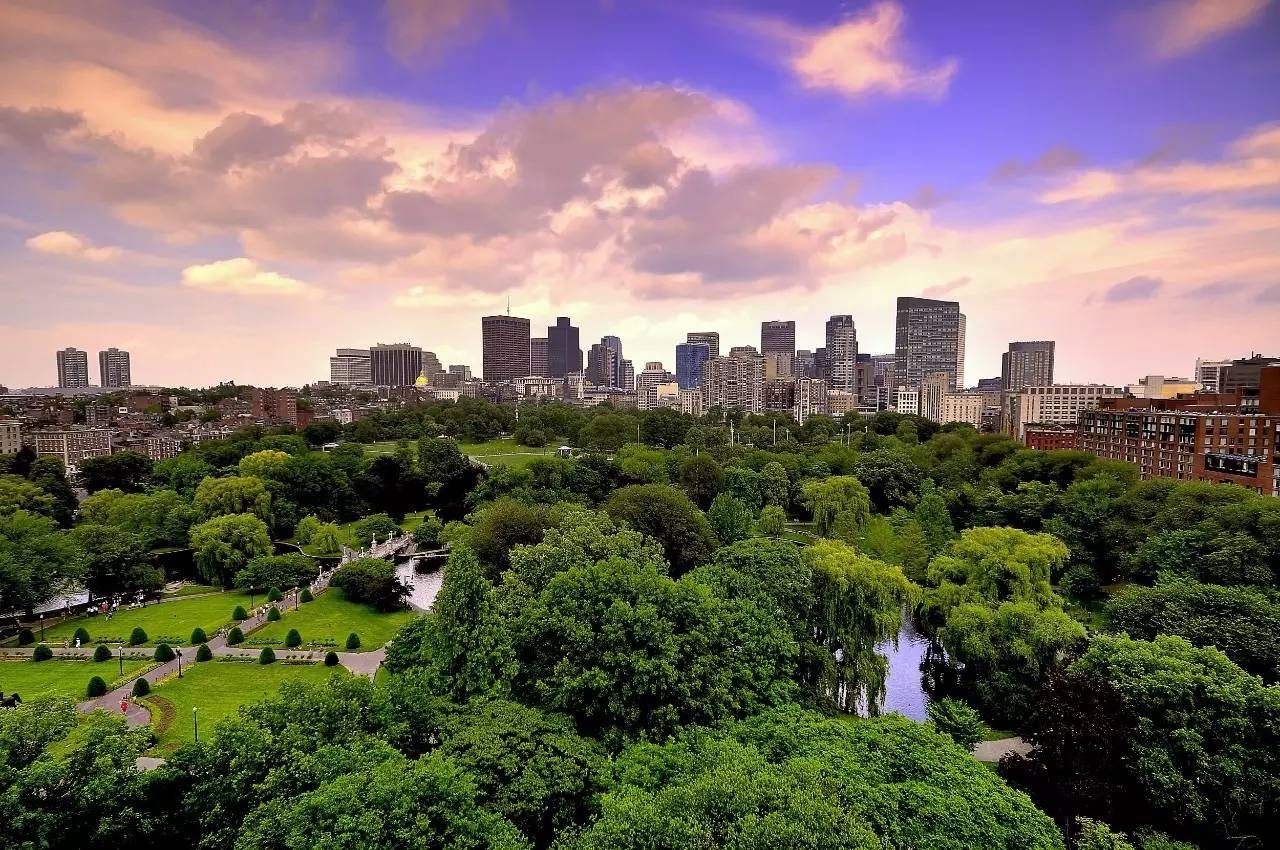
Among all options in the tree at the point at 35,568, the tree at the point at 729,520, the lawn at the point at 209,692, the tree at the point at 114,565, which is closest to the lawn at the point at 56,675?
the lawn at the point at 209,692

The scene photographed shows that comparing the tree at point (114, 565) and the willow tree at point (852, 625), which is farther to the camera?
the tree at point (114, 565)

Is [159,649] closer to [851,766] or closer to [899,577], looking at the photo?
[851,766]

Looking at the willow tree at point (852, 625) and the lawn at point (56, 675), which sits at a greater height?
the willow tree at point (852, 625)

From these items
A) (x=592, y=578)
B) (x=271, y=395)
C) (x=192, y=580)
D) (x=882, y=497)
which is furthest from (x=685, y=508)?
(x=271, y=395)

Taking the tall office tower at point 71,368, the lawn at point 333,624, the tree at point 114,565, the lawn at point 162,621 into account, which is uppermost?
the tall office tower at point 71,368

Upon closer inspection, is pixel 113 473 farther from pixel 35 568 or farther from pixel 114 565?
pixel 35 568

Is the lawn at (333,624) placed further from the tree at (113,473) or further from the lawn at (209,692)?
the tree at (113,473)
